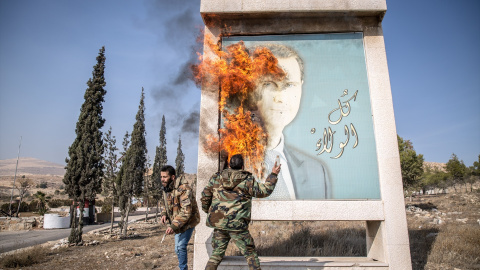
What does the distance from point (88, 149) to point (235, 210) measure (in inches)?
539

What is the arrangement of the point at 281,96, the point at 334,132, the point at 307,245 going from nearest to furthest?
the point at 334,132 → the point at 281,96 → the point at 307,245

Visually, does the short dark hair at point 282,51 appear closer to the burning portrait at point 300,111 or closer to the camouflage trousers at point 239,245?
the burning portrait at point 300,111

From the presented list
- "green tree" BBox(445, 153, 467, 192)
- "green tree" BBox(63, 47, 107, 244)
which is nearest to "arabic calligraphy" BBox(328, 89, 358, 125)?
"green tree" BBox(63, 47, 107, 244)

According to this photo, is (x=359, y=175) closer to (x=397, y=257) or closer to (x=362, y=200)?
(x=362, y=200)

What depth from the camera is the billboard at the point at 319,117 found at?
5.76m

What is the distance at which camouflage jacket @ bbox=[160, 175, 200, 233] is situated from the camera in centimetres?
430

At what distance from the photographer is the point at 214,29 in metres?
6.44

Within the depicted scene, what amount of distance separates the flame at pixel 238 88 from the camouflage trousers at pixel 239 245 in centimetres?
213

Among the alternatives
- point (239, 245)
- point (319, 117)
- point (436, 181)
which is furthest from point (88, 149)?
point (436, 181)

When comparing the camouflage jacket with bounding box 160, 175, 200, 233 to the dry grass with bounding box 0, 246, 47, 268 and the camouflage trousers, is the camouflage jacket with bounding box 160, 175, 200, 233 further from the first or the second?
the dry grass with bounding box 0, 246, 47, 268

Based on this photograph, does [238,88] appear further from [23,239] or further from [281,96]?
[23,239]

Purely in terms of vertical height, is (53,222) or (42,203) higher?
(42,203)

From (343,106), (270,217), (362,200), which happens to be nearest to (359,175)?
(362,200)

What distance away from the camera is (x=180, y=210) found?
4543 mm
